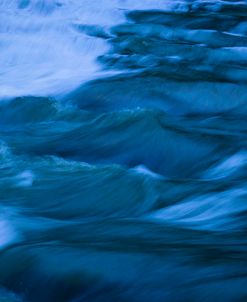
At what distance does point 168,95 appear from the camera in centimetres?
758

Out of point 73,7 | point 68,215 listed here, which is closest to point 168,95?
point 68,215

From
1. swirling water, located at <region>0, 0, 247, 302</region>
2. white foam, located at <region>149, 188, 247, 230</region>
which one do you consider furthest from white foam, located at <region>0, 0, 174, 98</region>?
white foam, located at <region>149, 188, 247, 230</region>

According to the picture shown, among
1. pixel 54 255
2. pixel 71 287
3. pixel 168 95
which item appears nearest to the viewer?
pixel 71 287

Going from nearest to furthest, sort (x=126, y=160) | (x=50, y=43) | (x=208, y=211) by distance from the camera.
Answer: (x=208, y=211), (x=126, y=160), (x=50, y=43)

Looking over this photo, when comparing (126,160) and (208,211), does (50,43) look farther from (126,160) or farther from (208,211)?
(208,211)

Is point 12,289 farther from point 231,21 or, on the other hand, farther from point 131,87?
point 231,21

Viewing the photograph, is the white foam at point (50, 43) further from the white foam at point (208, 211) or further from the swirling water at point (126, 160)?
the white foam at point (208, 211)

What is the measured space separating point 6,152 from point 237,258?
2.99m

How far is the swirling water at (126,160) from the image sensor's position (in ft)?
12.8

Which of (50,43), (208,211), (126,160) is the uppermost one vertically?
(208,211)

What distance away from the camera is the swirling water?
3902mm

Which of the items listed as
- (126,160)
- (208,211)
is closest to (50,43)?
(126,160)

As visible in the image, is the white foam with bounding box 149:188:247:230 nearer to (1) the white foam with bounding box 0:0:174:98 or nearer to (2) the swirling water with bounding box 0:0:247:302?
(2) the swirling water with bounding box 0:0:247:302

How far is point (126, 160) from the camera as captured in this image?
615 centimetres
